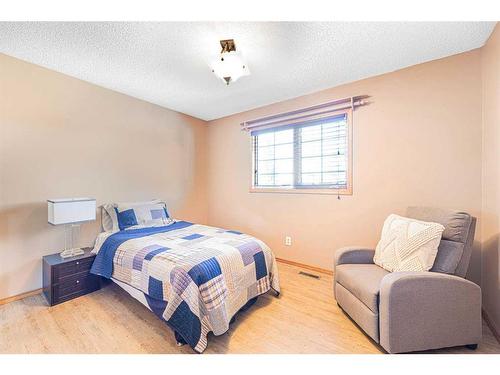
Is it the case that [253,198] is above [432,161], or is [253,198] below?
below

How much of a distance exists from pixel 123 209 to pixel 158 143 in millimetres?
1189

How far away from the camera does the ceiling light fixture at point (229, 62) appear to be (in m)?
1.75

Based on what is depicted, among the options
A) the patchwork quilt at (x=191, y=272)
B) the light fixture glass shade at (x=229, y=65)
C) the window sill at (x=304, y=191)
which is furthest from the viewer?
the window sill at (x=304, y=191)

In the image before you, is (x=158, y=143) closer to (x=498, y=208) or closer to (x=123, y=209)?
(x=123, y=209)

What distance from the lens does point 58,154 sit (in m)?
2.42

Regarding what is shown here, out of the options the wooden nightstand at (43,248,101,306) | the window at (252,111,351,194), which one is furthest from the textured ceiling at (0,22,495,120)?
the wooden nightstand at (43,248,101,306)

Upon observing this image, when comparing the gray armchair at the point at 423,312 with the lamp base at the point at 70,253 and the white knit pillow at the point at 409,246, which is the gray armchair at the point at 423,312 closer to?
the white knit pillow at the point at 409,246

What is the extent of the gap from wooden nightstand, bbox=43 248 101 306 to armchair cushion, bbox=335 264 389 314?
2.48 metres

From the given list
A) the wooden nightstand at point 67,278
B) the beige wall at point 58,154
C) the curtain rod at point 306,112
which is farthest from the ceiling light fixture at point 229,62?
the wooden nightstand at point 67,278

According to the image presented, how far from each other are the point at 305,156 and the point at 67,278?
9.86ft

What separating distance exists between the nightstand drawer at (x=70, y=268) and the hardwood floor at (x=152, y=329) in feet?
0.86

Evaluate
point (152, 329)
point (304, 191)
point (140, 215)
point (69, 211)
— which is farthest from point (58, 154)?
point (304, 191)
